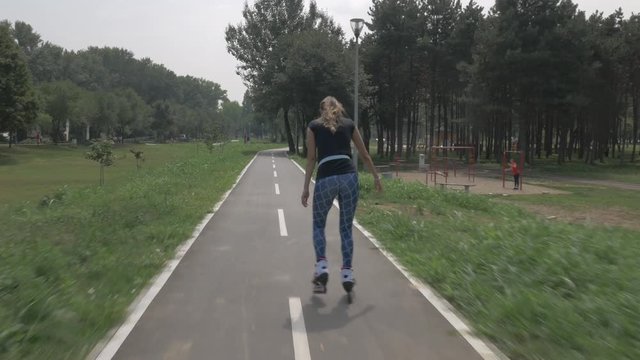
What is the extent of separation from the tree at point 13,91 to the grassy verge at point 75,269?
161ft

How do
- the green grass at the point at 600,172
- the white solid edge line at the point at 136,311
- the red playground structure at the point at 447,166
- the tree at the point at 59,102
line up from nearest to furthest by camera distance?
1. the white solid edge line at the point at 136,311
2. the red playground structure at the point at 447,166
3. the green grass at the point at 600,172
4. the tree at the point at 59,102

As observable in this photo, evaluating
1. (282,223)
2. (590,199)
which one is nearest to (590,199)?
(590,199)

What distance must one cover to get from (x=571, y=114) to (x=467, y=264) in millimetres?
41150

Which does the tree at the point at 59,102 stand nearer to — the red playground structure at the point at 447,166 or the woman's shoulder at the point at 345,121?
the red playground structure at the point at 447,166

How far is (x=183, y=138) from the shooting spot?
5600 inches

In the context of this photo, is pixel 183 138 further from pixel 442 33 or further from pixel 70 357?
pixel 70 357

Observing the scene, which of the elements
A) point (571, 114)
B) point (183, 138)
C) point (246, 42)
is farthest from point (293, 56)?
point (183, 138)

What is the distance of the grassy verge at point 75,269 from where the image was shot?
4589 millimetres

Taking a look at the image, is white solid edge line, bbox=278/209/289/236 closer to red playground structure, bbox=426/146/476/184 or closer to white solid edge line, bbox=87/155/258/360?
white solid edge line, bbox=87/155/258/360

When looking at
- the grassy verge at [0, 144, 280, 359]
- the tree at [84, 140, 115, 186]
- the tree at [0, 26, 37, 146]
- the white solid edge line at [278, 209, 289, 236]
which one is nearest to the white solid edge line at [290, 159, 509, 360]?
the white solid edge line at [278, 209, 289, 236]

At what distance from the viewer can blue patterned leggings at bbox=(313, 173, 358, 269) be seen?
624 centimetres

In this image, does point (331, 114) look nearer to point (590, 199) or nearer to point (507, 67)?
point (590, 199)

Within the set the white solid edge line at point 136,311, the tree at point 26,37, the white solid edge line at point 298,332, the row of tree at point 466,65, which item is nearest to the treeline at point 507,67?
the row of tree at point 466,65

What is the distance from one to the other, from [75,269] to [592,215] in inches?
624
